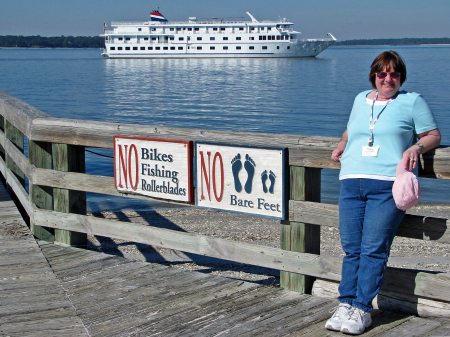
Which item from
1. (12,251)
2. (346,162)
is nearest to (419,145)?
(346,162)

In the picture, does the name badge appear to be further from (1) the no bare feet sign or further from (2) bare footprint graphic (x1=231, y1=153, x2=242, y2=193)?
(2) bare footprint graphic (x1=231, y1=153, x2=242, y2=193)

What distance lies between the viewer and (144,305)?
114 inches

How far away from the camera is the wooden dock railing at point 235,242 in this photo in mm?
2697

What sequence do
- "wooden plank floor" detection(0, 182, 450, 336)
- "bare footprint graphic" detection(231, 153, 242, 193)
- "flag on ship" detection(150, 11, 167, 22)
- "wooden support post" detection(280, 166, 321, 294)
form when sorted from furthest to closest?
"flag on ship" detection(150, 11, 167, 22)
"bare footprint graphic" detection(231, 153, 242, 193)
"wooden support post" detection(280, 166, 321, 294)
"wooden plank floor" detection(0, 182, 450, 336)

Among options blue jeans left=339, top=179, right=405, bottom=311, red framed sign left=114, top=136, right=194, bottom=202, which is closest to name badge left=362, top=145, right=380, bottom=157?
blue jeans left=339, top=179, right=405, bottom=311

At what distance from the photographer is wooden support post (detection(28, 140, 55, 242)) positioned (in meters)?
4.00

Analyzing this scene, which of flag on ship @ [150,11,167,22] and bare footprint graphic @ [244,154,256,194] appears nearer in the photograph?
bare footprint graphic @ [244,154,256,194]

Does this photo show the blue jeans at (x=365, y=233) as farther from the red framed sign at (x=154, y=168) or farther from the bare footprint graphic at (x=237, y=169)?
the red framed sign at (x=154, y=168)

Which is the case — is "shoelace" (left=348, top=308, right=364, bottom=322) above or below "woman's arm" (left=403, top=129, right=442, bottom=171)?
below

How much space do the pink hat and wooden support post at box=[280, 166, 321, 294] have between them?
0.65 metres

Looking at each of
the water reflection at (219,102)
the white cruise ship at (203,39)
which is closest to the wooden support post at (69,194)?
the water reflection at (219,102)

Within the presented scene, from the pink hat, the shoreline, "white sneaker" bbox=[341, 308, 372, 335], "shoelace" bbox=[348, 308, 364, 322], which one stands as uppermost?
the pink hat

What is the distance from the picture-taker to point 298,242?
121 inches

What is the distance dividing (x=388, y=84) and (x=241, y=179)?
1002 mm
